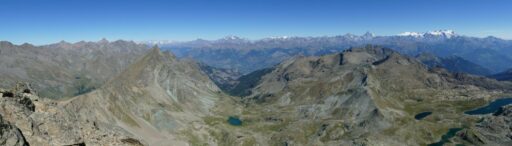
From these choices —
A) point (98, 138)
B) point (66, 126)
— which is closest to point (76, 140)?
point (66, 126)

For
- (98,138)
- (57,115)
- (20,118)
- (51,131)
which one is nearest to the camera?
(20,118)

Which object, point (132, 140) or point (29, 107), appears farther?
point (132, 140)

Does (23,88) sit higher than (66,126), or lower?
higher

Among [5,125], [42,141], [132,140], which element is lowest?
A: [132,140]

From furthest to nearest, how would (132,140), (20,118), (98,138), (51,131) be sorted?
(132,140)
(98,138)
(51,131)
(20,118)

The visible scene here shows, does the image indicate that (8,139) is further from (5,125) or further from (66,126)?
(66,126)

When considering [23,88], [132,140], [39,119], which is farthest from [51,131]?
[132,140]
